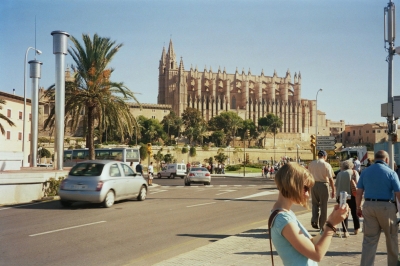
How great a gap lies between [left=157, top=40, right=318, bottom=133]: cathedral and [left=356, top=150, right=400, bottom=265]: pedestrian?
442 ft

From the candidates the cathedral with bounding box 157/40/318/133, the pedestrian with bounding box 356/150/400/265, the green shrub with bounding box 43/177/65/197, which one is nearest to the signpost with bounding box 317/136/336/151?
the green shrub with bounding box 43/177/65/197

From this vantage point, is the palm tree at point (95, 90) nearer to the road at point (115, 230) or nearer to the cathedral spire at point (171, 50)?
the road at point (115, 230)

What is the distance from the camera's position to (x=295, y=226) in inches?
107

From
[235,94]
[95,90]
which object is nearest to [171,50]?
[235,94]

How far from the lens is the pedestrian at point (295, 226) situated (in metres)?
2.69

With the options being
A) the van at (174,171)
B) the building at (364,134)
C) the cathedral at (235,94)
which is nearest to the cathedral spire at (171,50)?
the cathedral at (235,94)

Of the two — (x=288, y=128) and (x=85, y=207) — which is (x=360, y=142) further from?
(x=85, y=207)

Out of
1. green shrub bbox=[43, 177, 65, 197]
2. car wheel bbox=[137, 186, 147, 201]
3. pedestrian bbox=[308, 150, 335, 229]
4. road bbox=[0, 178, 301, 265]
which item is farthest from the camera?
green shrub bbox=[43, 177, 65, 197]

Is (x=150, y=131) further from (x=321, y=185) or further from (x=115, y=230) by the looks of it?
(x=321, y=185)

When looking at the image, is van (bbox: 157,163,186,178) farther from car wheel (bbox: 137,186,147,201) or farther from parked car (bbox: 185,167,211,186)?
car wheel (bbox: 137,186,147,201)

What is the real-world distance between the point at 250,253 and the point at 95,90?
16.6 m

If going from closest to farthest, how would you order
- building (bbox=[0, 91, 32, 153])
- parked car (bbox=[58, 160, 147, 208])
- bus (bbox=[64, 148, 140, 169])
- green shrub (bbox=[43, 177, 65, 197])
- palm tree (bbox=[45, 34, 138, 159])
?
parked car (bbox=[58, 160, 147, 208]) → green shrub (bbox=[43, 177, 65, 197]) → palm tree (bbox=[45, 34, 138, 159]) → bus (bbox=[64, 148, 140, 169]) → building (bbox=[0, 91, 32, 153])

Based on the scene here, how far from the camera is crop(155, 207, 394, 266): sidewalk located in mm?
6387

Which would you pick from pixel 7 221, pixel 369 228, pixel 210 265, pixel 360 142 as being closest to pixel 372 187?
pixel 369 228
